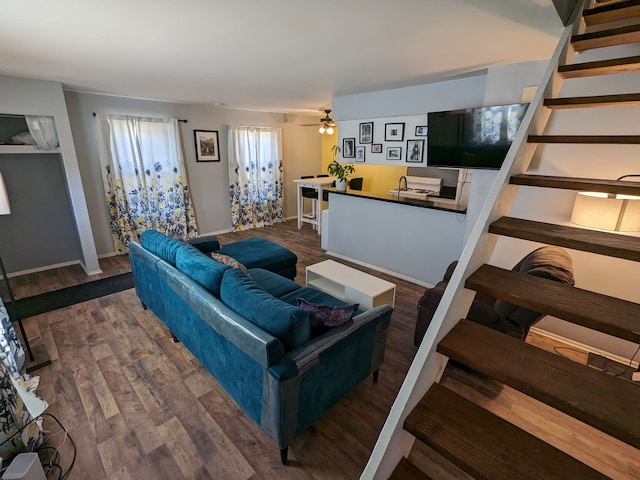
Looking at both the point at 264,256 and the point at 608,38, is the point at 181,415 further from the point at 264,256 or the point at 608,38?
the point at 608,38

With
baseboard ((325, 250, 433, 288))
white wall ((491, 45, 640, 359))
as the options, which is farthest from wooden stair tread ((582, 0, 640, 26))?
baseboard ((325, 250, 433, 288))

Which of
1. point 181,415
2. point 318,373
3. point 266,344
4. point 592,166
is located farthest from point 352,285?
point 592,166

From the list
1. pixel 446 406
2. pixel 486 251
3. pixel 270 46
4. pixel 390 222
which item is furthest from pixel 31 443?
pixel 390 222

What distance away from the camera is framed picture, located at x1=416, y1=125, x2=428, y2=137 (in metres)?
3.42

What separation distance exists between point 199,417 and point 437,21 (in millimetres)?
2759

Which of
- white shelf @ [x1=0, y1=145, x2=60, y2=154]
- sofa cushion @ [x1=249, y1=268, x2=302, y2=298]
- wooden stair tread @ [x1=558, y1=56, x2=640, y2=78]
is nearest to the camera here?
wooden stair tread @ [x1=558, y1=56, x2=640, y2=78]

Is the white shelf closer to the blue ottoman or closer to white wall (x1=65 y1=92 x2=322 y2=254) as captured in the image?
white wall (x1=65 y1=92 x2=322 y2=254)

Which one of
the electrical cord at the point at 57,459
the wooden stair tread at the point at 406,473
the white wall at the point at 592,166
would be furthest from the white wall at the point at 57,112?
the white wall at the point at 592,166

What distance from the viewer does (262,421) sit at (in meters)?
1.63

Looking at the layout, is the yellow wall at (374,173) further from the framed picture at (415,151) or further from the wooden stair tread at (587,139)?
the wooden stair tread at (587,139)

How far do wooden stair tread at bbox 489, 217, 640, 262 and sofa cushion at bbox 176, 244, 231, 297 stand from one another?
Answer: 5.26 feet

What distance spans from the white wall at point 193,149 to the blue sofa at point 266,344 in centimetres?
293

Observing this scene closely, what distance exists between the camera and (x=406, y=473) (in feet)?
2.94

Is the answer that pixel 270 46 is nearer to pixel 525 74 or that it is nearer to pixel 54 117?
pixel 525 74
